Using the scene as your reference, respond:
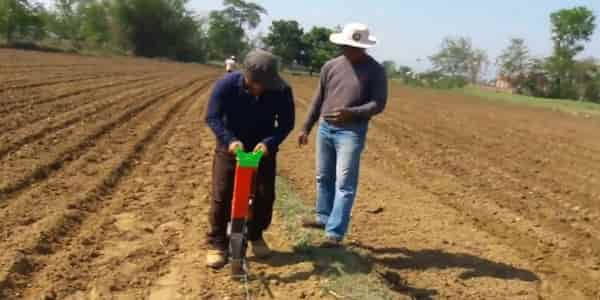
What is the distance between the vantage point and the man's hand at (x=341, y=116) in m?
4.82

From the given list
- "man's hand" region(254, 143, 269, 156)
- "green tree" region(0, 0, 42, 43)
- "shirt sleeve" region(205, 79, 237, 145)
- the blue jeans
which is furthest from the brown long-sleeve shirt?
"green tree" region(0, 0, 42, 43)

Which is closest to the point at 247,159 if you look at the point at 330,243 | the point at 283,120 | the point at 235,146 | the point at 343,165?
the point at 235,146

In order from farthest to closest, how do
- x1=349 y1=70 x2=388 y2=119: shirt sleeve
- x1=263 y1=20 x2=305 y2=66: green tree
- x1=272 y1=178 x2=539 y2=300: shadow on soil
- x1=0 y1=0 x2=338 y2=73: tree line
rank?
x1=263 y1=20 x2=305 y2=66: green tree, x1=0 y1=0 x2=338 y2=73: tree line, x1=349 y1=70 x2=388 y2=119: shirt sleeve, x1=272 y1=178 x2=539 y2=300: shadow on soil

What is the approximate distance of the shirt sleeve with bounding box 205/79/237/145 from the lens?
4246mm

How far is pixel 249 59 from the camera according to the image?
4156 millimetres

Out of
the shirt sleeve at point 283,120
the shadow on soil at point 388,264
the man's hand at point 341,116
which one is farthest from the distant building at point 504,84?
the shirt sleeve at point 283,120

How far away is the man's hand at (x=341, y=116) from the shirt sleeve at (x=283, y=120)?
1.70 feet

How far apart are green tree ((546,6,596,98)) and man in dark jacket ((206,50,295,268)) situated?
2610 inches

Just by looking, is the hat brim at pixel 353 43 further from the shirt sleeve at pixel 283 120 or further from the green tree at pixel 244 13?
the green tree at pixel 244 13

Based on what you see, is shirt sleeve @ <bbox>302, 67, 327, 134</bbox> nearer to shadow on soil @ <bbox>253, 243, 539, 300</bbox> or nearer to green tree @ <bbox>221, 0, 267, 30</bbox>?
shadow on soil @ <bbox>253, 243, 539, 300</bbox>

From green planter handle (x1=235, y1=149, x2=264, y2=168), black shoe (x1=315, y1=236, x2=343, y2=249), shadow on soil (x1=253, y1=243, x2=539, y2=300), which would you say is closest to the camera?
green planter handle (x1=235, y1=149, x2=264, y2=168)

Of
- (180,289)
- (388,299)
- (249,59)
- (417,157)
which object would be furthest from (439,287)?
(417,157)

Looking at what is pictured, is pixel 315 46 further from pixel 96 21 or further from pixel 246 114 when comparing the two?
pixel 246 114

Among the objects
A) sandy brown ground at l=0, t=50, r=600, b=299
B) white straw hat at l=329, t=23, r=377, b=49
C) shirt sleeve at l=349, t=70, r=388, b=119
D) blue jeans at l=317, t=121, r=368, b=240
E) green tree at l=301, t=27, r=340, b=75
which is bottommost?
sandy brown ground at l=0, t=50, r=600, b=299
